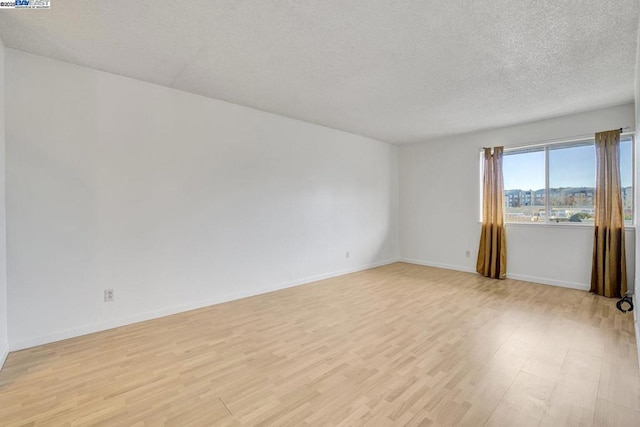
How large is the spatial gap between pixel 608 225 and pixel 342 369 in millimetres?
4176

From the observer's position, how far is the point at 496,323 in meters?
2.91

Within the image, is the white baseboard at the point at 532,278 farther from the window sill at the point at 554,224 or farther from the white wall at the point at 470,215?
the window sill at the point at 554,224

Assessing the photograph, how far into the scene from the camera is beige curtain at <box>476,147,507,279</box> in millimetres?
4688

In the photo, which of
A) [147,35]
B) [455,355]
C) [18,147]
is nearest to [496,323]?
[455,355]

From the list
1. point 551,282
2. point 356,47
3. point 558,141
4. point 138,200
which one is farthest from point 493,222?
point 138,200

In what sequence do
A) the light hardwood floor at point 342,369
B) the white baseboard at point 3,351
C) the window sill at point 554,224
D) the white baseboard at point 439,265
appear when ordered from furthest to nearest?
the white baseboard at point 439,265 → the window sill at point 554,224 → the white baseboard at point 3,351 → the light hardwood floor at point 342,369

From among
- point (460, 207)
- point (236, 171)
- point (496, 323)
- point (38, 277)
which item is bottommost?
point (496, 323)

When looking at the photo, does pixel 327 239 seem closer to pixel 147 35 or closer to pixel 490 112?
pixel 490 112

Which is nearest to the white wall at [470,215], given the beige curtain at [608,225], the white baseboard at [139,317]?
the beige curtain at [608,225]

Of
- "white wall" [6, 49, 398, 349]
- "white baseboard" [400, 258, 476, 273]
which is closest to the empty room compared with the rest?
"white wall" [6, 49, 398, 349]

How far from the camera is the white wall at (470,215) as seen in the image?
4.05 meters

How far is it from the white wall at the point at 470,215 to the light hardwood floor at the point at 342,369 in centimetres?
102

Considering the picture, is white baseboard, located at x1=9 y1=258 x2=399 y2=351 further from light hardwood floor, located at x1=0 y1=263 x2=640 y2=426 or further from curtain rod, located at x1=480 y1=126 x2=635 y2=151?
curtain rod, located at x1=480 y1=126 x2=635 y2=151

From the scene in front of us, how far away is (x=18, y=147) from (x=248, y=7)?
2.30 metres
